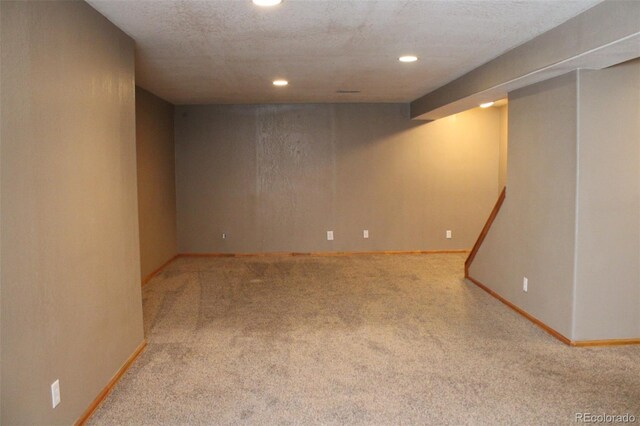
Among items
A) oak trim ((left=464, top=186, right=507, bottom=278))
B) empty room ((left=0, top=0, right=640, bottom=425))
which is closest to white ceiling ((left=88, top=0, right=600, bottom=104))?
empty room ((left=0, top=0, right=640, bottom=425))

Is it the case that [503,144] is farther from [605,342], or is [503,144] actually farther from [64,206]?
[64,206]

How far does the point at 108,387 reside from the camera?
10.0 feet

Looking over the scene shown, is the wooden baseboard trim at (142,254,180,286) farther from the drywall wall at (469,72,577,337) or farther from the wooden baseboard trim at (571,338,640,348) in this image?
the wooden baseboard trim at (571,338,640,348)

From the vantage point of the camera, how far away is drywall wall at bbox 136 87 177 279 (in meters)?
5.89

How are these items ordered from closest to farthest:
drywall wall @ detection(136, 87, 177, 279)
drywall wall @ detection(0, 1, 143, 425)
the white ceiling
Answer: drywall wall @ detection(0, 1, 143, 425)
the white ceiling
drywall wall @ detection(136, 87, 177, 279)

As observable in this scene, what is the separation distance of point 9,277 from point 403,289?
4.15m

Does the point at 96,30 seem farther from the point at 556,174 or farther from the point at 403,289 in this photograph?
the point at 403,289

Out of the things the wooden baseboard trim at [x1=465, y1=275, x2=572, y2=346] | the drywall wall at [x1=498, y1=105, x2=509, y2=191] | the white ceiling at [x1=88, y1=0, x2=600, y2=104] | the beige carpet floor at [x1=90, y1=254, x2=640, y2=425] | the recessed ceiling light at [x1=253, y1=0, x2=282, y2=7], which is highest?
the white ceiling at [x1=88, y1=0, x2=600, y2=104]

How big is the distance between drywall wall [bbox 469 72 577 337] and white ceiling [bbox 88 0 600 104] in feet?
1.91

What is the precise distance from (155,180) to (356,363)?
4.04 meters

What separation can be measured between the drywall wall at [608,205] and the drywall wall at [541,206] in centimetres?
7

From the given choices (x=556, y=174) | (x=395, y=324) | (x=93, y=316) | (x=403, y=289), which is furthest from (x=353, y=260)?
(x=93, y=316)

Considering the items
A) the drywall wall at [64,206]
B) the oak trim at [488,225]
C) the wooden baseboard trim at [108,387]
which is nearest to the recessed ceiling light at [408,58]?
the oak trim at [488,225]

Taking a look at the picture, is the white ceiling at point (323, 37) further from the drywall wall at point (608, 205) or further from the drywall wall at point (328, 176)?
the drywall wall at point (328, 176)
